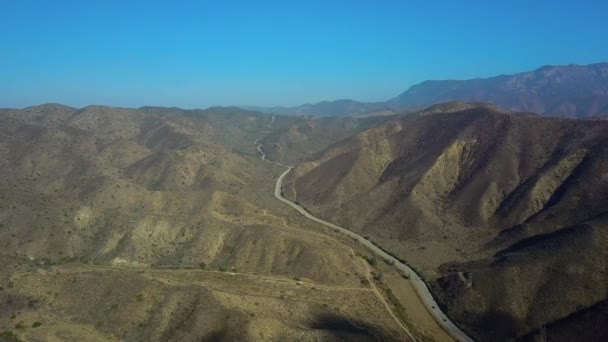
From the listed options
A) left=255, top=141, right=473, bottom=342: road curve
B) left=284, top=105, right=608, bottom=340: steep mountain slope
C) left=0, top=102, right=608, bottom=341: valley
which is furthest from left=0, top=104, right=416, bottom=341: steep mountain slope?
left=284, top=105, right=608, bottom=340: steep mountain slope

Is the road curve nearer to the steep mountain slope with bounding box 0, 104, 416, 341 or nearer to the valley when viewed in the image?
the valley

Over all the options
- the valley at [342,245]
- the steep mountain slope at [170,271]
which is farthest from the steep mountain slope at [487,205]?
the steep mountain slope at [170,271]

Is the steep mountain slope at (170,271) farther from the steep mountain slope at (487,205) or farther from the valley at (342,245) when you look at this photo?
the steep mountain slope at (487,205)

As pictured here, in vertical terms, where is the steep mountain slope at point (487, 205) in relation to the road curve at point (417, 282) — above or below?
above

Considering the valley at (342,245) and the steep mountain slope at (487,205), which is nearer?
the valley at (342,245)

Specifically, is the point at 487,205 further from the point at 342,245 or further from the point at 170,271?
the point at 170,271

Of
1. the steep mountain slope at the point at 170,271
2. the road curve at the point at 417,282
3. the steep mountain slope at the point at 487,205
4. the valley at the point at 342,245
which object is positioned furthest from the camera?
the steep mountain slope at the point at 487,205

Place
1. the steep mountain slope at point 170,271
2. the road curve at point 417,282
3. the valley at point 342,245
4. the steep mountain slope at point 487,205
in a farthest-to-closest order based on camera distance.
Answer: the steep mountain slope at point 487,205 < the road curve at point 417,282 < the valley at point 342,245 < the steep mountain slope at point 170,271

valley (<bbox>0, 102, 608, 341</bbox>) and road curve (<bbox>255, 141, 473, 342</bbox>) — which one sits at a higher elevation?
valley (<bbox>0, 102, 608, 341</bbox>)
